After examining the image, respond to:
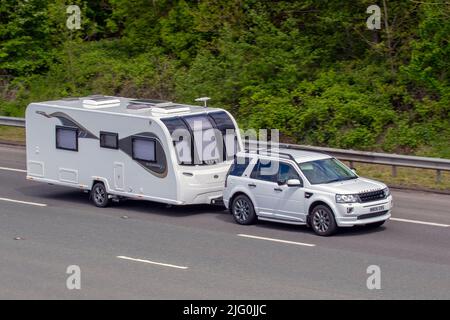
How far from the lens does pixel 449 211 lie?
23.8 m

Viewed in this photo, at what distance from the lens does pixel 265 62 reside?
34375 mm

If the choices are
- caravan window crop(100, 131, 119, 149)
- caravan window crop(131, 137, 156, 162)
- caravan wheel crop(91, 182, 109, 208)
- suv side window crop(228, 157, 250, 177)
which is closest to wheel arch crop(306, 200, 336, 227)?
suv side window crop(228, 157, 250, 177)

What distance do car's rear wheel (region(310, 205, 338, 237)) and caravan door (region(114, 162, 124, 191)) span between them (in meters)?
5.11

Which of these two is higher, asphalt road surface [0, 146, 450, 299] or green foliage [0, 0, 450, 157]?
green foliage [0, 0, 450, 157]

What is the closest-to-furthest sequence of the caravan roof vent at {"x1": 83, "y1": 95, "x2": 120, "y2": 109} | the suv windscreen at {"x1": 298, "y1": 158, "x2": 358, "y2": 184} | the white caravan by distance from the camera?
the suv windscreen at {"x1": 298, "y1": 158, "x2": 358, "y2": 184} → the white caravan → the caravan roof vent at {"x1": 83, "y1": 95, "x2": 120, "y2": 109}

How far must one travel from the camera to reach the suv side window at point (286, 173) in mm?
22109

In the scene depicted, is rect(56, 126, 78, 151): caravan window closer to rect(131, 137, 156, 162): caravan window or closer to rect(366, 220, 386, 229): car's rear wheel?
rect(131, 137, 156, 162): caravan window

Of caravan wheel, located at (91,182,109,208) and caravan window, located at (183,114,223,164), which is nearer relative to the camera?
caravan window, located at (183,114,223,164)

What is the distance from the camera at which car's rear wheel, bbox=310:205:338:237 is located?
69.9ft

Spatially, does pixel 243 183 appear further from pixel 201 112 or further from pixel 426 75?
pixel 426 75

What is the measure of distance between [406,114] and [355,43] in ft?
14.6

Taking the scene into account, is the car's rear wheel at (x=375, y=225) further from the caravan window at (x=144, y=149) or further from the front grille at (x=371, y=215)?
the caravan window at (x=144, y=149)

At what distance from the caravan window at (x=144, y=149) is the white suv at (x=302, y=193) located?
6.29 feet

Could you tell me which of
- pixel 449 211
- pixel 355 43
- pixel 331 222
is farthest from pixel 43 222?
pixel 355 43
